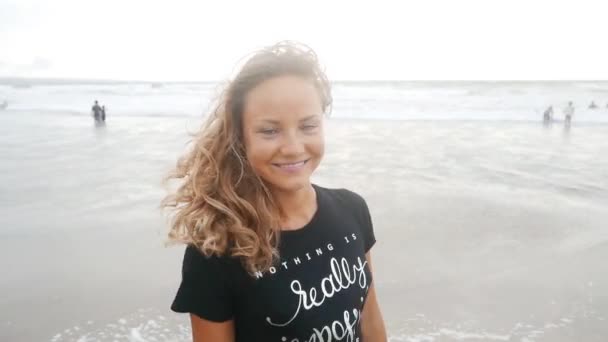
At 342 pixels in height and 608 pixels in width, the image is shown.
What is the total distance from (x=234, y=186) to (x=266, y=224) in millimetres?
202

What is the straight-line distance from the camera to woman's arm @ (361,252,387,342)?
213 cm

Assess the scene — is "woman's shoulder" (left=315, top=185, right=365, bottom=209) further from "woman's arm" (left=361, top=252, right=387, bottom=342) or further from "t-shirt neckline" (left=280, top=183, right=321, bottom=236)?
"woman's arm" (left=361, top=252, right=387, bottom=342)

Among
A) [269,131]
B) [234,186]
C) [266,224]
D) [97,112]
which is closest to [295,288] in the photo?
[266,224]

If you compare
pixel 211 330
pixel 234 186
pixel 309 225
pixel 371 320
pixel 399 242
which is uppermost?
pixel 234 186

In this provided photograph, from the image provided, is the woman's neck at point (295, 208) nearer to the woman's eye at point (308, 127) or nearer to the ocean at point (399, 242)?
the woman's eye at point (308, 127)

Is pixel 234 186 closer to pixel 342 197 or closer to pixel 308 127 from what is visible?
pixel 308 127

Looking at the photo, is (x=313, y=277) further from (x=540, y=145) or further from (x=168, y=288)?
(x=540, y=145)

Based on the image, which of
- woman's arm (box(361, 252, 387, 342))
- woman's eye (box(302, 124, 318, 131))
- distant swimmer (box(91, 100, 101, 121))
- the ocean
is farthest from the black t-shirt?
distant swimmer (box(91, 100, 101, 121))

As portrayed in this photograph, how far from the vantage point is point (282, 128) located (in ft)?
5.41

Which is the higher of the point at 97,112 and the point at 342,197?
the point at 342,197

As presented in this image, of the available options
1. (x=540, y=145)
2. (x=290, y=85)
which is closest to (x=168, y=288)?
(x=290, y=85)

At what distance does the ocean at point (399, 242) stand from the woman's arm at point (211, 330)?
35.0 inches

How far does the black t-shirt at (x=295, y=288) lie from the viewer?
1.51 metres

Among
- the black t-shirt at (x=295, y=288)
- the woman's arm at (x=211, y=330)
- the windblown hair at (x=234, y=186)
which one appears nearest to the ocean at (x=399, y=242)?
the windblown hair at (x=234, y=186)
